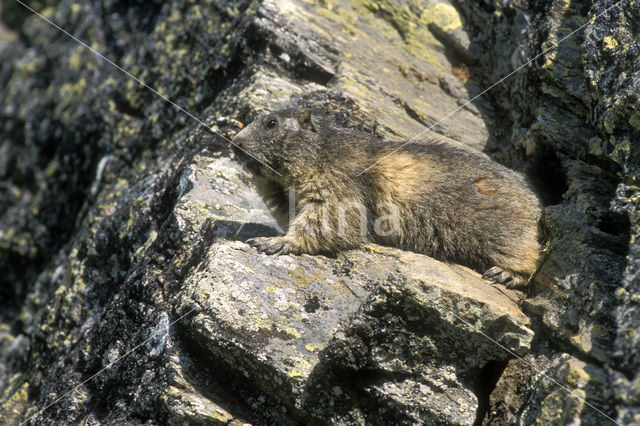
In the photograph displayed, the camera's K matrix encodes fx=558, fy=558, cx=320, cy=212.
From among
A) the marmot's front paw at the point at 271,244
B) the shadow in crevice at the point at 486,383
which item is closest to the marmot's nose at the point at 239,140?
the marmot's front paw at the point at 271,244

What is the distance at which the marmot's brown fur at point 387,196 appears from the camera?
6598 millimetres

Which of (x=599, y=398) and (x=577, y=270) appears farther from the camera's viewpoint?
(x=577, y=270)

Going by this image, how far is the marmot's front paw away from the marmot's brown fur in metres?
0.01

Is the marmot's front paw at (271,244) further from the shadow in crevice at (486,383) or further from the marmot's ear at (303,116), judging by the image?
the shadow in crevice at (486,383)

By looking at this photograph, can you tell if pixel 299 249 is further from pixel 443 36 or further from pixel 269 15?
pixel 443 36

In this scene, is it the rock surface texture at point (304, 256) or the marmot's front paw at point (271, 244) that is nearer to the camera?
the rock surface texture at point (304, 256)

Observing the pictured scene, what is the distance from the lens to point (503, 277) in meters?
6.33

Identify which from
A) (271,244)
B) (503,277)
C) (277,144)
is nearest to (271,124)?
(277,144)

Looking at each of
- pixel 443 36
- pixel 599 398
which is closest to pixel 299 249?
pixel 599 398

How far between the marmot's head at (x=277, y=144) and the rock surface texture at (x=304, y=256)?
2.03 ft

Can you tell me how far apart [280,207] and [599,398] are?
4.43 metres

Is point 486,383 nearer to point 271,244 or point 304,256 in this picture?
point 304,256

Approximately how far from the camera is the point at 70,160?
35.7 feet

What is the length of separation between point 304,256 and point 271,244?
0.44 m
